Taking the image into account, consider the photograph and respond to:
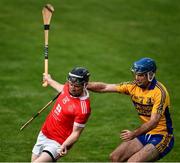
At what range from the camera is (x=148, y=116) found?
14492mm

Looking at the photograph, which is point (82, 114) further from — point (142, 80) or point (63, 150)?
point (142, 80)

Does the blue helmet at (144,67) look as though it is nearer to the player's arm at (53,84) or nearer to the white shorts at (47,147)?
the player's arm at (53,84)

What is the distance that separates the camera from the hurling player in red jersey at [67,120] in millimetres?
13750

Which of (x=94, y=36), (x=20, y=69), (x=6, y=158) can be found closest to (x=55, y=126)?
(x=6, y=158)

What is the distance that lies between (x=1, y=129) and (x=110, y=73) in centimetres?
587

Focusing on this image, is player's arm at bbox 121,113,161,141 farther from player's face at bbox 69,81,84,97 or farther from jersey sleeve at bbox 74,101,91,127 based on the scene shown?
player's face at bbox 69,81,84,97

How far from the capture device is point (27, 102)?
20547mm

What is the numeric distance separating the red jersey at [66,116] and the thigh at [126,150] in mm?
1093

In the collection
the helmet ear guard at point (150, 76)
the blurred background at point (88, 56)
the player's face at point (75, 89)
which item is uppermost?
the helmet ear guard at point (150, 76)

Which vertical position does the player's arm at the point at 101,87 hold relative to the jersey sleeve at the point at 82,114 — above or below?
above

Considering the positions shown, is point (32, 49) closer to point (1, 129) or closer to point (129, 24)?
point (129, 24)

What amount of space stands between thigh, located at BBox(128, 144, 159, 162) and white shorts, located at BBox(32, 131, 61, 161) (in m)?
1.48

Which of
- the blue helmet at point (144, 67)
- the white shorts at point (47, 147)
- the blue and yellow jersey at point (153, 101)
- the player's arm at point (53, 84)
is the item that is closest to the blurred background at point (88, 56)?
the white shorts at point (47, 147)

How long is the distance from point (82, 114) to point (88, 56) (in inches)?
435
